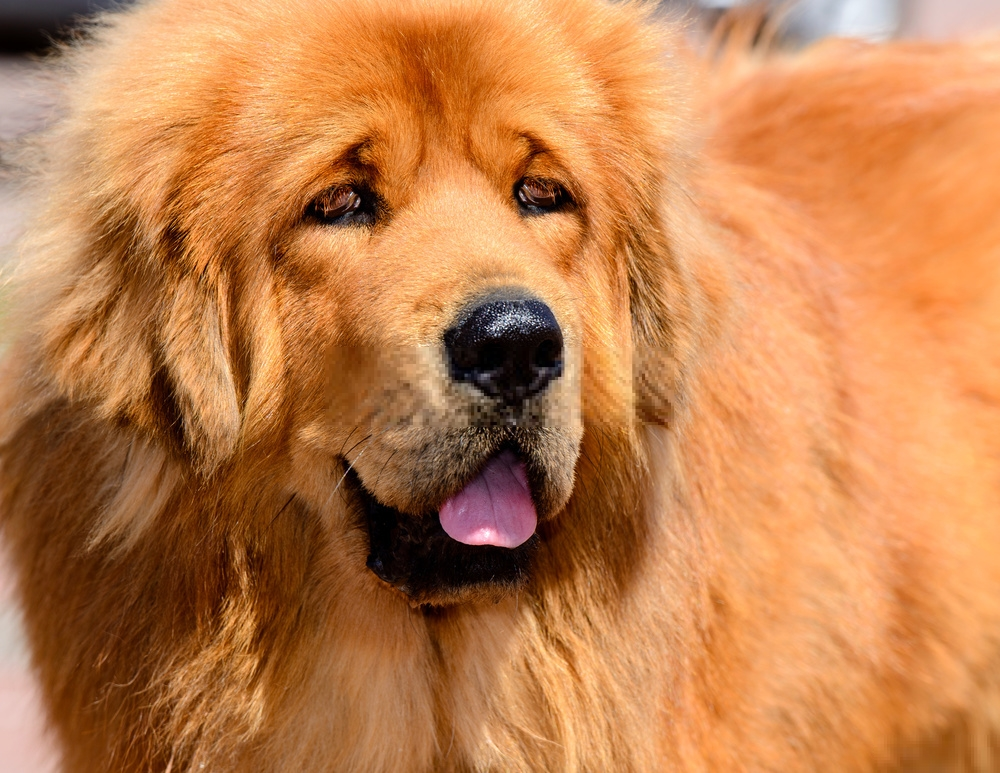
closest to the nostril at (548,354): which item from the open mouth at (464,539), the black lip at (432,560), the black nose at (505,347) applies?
the black nose at (505,347)

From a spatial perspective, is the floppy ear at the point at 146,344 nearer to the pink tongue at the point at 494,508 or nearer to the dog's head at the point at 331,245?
the dog's head at the point at 331,245

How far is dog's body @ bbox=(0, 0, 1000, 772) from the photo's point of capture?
7.89 feet

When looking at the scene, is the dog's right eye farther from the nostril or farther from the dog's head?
the nostril

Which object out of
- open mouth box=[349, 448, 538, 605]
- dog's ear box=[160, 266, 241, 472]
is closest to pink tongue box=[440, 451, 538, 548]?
open mouth box=[349, 448, 538, 605]

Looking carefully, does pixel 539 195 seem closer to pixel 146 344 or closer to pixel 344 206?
pixel 344 206

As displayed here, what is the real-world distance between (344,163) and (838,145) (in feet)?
6.18

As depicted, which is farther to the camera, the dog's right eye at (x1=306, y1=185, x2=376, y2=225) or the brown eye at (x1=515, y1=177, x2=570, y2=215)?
the brown eye at (x1=515, y1=177, x2=570, y2=215)

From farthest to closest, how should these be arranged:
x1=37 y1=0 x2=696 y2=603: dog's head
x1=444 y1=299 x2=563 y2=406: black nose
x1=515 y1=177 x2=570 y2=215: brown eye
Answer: x1=515 y1=177 x2=570 y2=215: brown eye
x1=37 y1=0 x2=696 y2=603: dog's head
x1=444 y1=299 x2=563 y2=406: black nose

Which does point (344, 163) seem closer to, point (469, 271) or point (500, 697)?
point (469, 271)

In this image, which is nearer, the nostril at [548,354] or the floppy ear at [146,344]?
the nostril at [548,354]

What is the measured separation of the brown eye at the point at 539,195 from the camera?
8.41 feet

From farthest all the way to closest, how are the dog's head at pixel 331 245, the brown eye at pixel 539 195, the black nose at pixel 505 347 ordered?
1. the brown eye at pixel 539 195
2. the dog's head at pixel 331 245
3. the black nose at pixel 505 347

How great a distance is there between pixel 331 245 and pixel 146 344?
0.40m

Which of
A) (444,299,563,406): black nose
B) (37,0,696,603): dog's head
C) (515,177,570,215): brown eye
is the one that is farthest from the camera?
(515,177,570,215): brown eye
